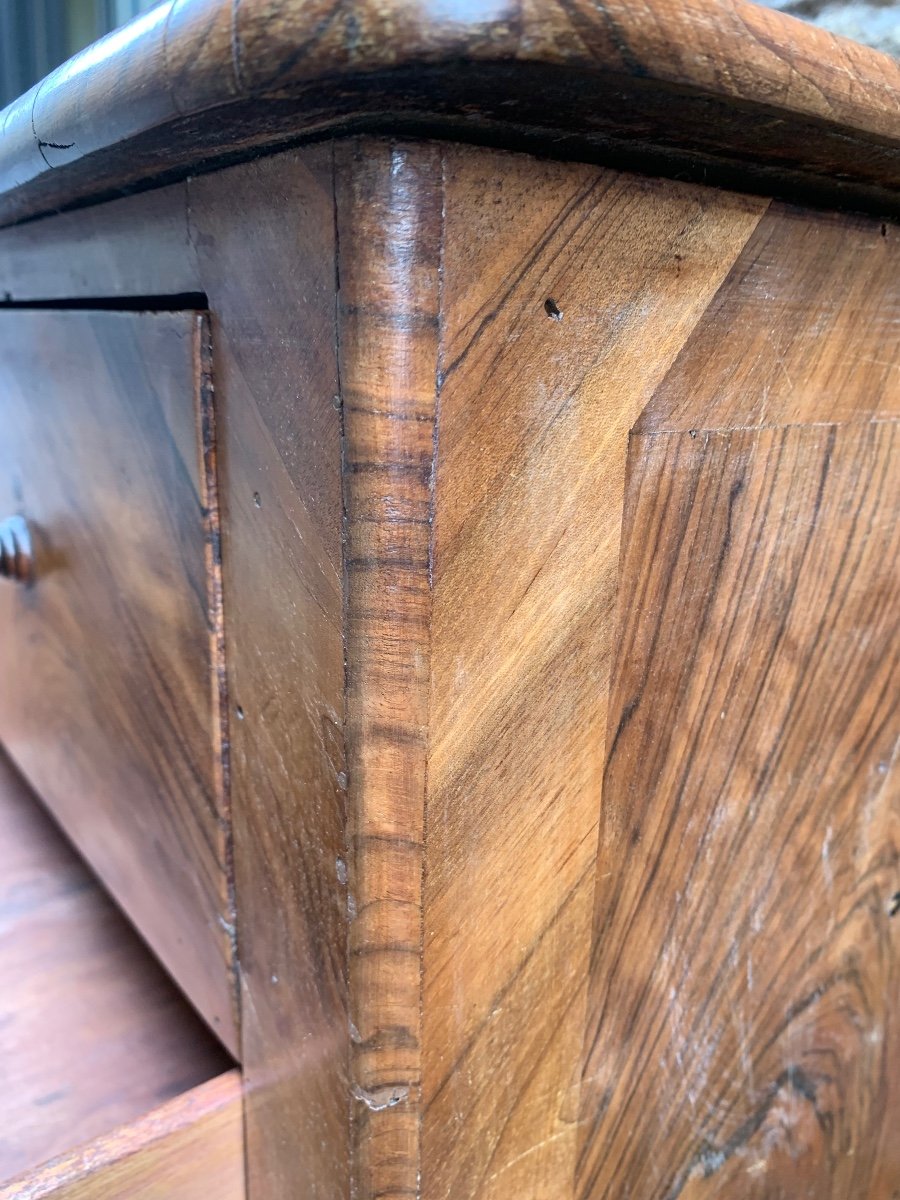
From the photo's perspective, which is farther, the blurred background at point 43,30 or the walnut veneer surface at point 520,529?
the blurred background at point 43,30

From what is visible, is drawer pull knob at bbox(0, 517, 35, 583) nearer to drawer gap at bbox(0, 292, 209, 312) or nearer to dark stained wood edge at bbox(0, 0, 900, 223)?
drawer gap at bbox(0, 292, 209, 312)

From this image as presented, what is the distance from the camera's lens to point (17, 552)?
1.65 feet

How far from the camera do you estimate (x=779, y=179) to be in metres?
0.27

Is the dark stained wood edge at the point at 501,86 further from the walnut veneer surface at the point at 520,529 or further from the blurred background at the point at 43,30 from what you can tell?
the blurred background at the point at 43,30

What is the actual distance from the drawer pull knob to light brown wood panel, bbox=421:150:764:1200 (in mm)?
349

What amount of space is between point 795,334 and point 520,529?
0.13 metres

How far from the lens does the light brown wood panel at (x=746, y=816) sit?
0.31 meters

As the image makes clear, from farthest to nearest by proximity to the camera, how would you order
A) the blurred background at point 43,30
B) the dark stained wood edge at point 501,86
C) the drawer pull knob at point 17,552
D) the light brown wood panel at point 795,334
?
the blurred background at point 43,30 → the drawer pull knob at point 17,552 → the light brown wood panel at point 795,334 → the dark stained wood edge at point 501,86

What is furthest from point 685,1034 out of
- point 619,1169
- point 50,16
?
point 50,16

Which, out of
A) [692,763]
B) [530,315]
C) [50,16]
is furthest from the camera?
[50,16]

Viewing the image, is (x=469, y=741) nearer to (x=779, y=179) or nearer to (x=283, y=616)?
(x=283, y=616)

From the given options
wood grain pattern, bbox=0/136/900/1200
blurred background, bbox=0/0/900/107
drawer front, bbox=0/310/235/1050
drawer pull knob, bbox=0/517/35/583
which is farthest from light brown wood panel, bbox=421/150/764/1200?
blurred background, bbox=0/0/900/107

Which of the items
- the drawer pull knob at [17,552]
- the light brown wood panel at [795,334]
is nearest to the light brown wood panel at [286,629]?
the light brown wood panel at [795,334]

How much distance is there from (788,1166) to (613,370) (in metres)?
0.41
